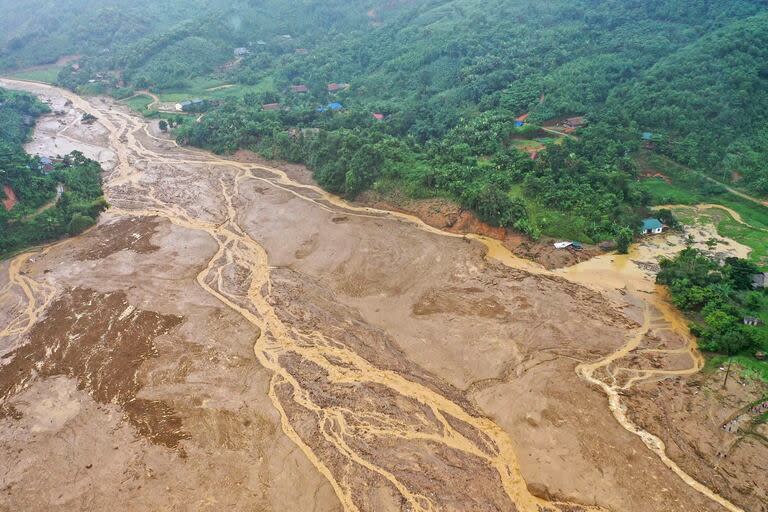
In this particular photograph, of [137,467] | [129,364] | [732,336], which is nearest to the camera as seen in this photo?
[137,467]

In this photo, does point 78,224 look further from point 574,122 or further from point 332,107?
point 574,122

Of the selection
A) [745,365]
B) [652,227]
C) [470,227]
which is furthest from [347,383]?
[652,227]

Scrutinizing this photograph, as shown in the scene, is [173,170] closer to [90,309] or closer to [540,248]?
[90,309]

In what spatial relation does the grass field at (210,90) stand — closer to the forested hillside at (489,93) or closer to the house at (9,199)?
the forested hillside at (489,93)

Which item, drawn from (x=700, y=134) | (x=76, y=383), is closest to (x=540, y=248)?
(x=700, y=134)

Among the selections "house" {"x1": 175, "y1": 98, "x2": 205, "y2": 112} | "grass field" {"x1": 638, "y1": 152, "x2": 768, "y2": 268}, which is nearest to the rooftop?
"grass field" {"x1": 638, "y1": 152, "x2": 768, "y2": 268}

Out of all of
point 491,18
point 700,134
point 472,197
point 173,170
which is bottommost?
point 173,170
